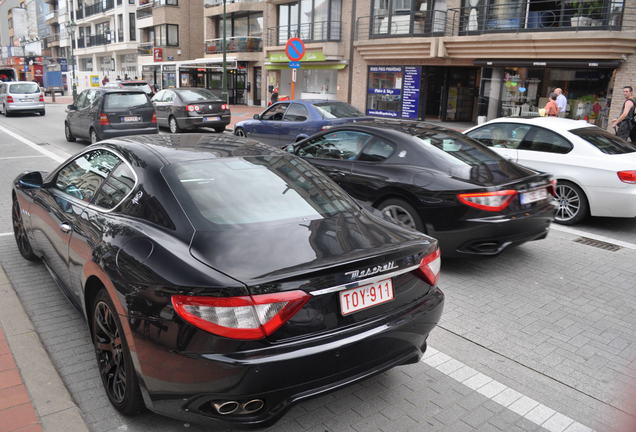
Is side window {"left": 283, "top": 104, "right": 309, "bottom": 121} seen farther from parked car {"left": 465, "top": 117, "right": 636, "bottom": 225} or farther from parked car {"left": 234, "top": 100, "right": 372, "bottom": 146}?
parked car {"left": 465, "top": 117, "right": 636, "bottom": 225}

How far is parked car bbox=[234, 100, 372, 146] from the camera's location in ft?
40.4

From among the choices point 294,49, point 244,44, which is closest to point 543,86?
point 294,49

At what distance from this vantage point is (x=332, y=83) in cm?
2908

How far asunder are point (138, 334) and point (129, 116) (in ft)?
42.1

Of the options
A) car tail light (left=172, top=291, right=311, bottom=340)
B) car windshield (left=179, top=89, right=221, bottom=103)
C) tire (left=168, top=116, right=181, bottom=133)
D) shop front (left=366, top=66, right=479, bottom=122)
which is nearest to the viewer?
car tail light (left=172, top=291, right=311, bottom=340)

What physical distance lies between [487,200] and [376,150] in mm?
1596

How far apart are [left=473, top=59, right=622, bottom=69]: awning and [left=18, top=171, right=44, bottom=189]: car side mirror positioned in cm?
1747

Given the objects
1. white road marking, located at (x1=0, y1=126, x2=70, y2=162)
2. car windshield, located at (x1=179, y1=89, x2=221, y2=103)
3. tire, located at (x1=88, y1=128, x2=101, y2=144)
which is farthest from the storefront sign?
white road marking, located at (x1=0, y1=126, x2=70, y2=162)

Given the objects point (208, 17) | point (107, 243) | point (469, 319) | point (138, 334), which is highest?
point (208, 17)

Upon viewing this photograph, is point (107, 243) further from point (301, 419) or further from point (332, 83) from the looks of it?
point (332, 83)

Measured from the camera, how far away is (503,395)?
3.44 m

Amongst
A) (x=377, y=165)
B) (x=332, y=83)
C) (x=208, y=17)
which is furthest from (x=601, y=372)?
(x=208, y=17)

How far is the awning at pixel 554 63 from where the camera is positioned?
677 inches

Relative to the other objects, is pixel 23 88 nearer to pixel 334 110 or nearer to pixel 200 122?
pixel 200 122
